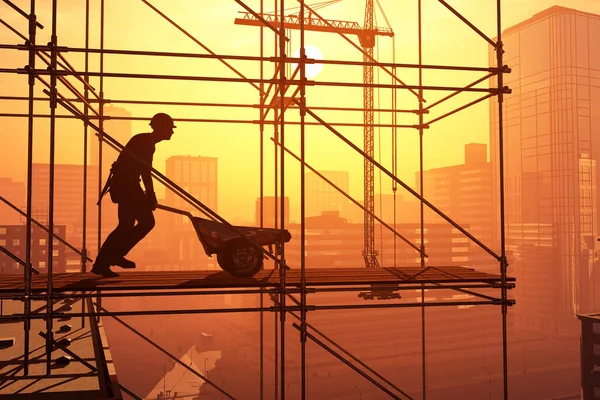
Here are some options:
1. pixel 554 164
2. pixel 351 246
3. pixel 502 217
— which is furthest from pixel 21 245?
pixel 554 164

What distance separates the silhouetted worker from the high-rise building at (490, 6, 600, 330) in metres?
147

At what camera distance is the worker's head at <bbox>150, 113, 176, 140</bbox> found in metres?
8.04

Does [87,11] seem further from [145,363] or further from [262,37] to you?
[145,363]

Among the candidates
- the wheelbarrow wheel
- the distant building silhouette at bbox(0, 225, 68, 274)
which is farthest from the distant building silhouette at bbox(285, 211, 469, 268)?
the wheelbarrow wheel

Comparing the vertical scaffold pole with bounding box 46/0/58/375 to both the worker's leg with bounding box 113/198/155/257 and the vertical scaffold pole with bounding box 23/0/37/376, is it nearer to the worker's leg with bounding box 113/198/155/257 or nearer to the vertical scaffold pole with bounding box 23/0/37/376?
the vertical scaffold pole with bounding box 23/0/37/376

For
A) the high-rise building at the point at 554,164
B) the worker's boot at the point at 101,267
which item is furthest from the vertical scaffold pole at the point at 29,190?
the high-rise building at the point at 554,164

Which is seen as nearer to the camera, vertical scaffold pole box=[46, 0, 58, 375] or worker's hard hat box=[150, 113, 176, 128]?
vertical scaffold pole box=[46, 0, 58, 375]

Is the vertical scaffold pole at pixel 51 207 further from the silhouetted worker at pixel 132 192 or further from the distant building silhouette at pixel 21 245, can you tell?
the distant building silhouette at pixel 21 245

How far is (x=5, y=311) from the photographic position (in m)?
12.2

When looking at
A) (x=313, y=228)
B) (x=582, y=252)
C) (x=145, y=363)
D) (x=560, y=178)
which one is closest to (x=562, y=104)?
(x=560, y=178)

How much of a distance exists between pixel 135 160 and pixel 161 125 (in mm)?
602

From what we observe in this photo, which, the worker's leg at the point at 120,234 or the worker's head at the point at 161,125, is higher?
the worker's head at the point at 161,125

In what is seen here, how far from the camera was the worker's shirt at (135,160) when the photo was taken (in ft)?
26.2

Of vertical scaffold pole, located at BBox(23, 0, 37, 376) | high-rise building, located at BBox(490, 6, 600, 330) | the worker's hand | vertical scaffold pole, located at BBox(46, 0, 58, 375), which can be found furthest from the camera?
high-rise building, located at BBox(490, 6, 600, 330)
